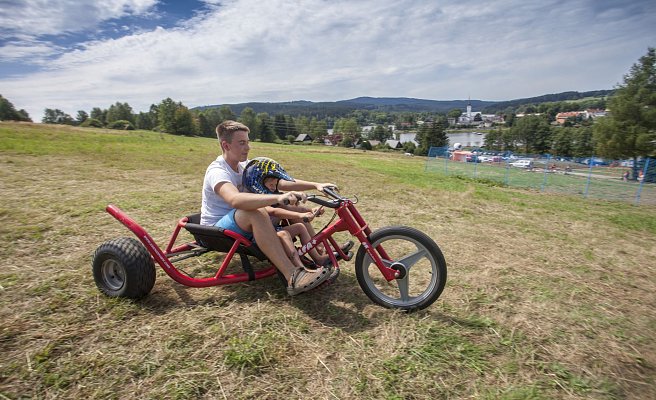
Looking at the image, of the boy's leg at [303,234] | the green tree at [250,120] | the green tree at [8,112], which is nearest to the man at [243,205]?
the boy's leg at [303,234]

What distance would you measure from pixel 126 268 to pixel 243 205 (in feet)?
3.89

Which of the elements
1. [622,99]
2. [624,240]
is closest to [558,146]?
[622,99]

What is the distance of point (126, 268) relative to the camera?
9.23 feet

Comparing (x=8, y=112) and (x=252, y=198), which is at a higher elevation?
(x=8, y=112)

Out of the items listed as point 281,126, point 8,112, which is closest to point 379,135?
point 281,126

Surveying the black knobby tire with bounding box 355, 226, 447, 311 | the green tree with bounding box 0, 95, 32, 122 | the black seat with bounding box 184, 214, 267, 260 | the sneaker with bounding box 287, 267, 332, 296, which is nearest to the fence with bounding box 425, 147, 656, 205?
the black knobby tire with bounding box 355, 226, 447, 311

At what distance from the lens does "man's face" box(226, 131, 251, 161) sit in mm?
3322

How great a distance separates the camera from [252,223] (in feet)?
9.77

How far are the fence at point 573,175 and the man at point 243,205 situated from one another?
15714mm

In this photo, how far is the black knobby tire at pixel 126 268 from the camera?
2.83 metres

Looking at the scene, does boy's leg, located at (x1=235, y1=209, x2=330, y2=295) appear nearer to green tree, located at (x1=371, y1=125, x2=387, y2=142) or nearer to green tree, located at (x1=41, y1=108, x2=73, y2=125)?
green tree, located at (x1=41, y1=108, x2=73, y2=125)

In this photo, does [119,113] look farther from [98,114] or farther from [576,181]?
[576,181]

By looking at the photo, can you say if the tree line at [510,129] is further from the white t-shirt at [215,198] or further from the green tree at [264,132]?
the white t-shirt at [215,198]

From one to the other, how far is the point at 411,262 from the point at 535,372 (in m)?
1.22
